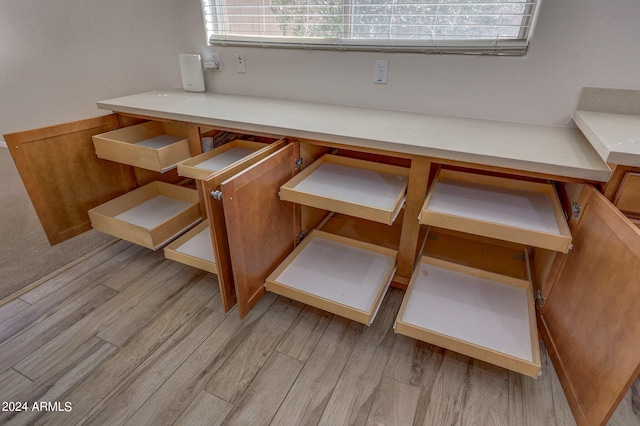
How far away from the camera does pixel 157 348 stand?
1.39m

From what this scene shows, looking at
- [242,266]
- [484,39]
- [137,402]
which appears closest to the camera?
[137,402]

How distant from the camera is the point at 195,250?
170 cm

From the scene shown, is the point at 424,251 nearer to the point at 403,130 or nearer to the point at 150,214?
the point at 403,130

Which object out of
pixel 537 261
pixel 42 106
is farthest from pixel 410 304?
pixel 42 106

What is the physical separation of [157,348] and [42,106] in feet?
9.74

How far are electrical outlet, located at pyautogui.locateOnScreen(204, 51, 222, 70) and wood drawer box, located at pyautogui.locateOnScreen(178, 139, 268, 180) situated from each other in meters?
0.58

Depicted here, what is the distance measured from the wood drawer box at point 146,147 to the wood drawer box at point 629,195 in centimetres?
187

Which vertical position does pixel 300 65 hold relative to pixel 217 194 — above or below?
above

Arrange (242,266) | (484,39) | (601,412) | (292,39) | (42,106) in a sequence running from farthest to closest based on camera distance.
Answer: (42,106), (292,39), (484,39), (242,266), (601,412)

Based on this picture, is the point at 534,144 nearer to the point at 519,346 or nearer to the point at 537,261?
the point at 537,261

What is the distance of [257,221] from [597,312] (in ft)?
3.78

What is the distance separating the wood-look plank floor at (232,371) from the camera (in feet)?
3.80

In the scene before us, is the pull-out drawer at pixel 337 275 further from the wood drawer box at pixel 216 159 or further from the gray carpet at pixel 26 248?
the gray carpet at pixel 26 248

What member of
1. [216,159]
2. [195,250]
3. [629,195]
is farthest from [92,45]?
[629,195]
